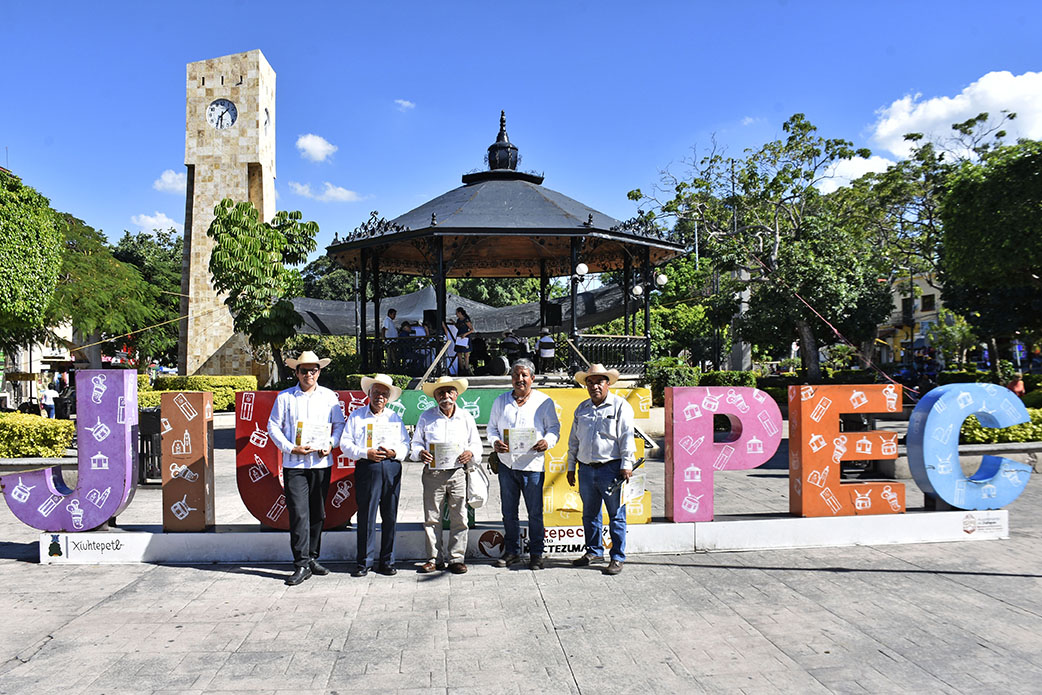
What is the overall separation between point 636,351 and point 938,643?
13.0 metres

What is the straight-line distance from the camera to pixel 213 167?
1148 inches

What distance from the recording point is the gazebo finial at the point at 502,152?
1945cm

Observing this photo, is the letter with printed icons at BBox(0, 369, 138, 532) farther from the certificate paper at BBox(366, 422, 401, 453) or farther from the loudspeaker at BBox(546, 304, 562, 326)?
the loudspeaker at BBox(546, 304, 562, 326)

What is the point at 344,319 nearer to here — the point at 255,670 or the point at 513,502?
the point at 513,502

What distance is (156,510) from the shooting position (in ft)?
30.9

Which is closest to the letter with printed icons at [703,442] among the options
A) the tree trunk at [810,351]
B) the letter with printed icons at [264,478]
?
the letter with printed icons at [264,478]

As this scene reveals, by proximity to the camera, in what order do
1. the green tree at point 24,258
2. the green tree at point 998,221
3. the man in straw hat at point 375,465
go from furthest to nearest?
the green tree at point 998,221
the green tree at point 24,258
the man in straw hat at point 375,465

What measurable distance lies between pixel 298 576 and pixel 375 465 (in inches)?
41.5

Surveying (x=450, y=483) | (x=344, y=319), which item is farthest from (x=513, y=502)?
(x=344, y=319)

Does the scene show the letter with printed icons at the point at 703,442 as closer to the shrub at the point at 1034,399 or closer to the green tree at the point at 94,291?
the shrub at the point at 1034,399

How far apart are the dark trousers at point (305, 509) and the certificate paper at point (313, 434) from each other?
23 centimetres

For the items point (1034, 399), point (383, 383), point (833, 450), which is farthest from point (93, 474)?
A: point (1034, 399)

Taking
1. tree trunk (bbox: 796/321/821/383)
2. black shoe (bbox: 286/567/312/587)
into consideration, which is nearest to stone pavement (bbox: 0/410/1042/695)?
black shoe (bbox: 286/567/312/587)

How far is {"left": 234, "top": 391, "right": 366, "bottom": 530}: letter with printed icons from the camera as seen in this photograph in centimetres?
693
